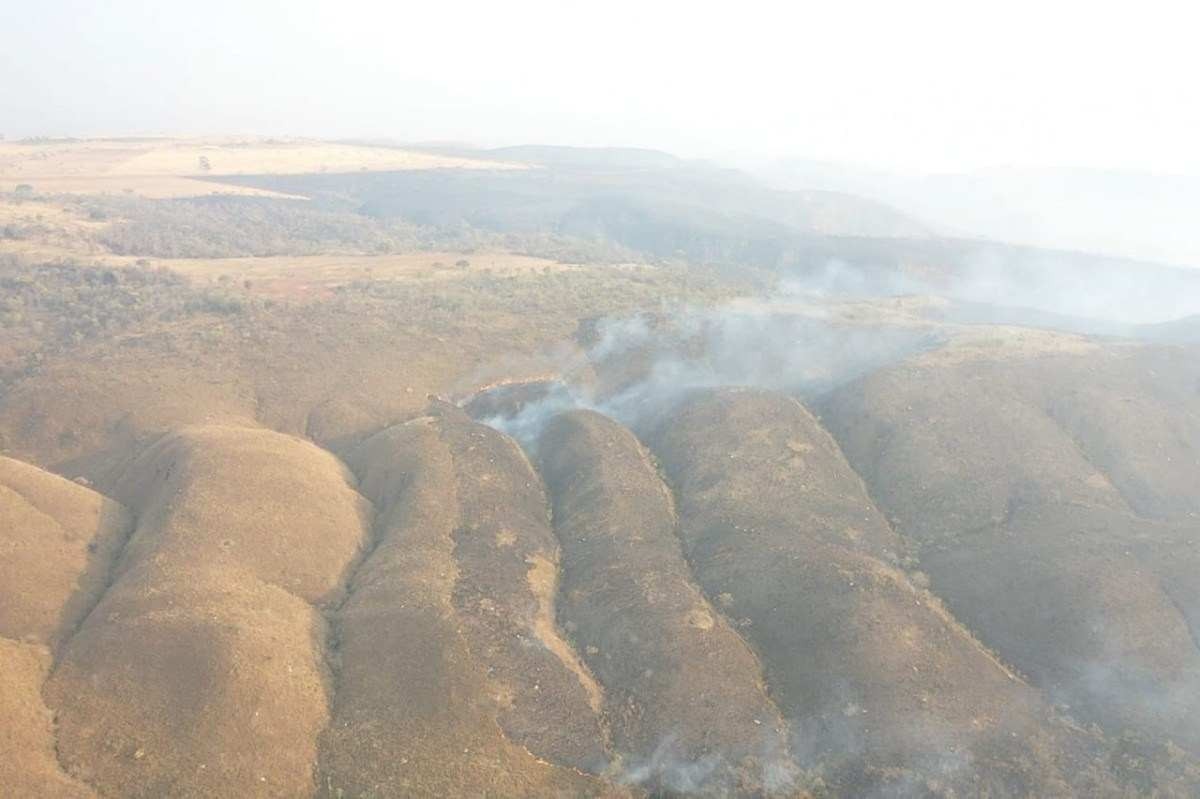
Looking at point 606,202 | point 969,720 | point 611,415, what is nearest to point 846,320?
point 611,415

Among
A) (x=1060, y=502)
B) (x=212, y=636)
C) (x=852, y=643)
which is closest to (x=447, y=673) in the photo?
(x=212, y=636)

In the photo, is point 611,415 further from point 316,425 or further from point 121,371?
point 121,371

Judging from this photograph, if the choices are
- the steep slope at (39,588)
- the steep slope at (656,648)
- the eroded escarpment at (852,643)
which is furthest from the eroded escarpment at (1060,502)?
the steep slope at (39,588)

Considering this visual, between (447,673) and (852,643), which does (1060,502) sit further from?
(447,673)

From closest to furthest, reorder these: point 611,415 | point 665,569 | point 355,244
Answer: point 665,569 → point 611,415 → point 355,244

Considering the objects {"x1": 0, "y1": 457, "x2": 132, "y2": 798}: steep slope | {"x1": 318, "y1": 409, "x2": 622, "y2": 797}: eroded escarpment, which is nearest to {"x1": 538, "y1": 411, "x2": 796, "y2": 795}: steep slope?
{"x1": 318, "y1": 409, "x2": 622, "y2": 797}: eroded escarpment

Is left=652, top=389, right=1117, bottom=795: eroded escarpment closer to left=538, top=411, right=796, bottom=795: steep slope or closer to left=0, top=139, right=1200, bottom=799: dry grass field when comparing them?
left=0, top=139, right=1200, bottom=799: dry grass field

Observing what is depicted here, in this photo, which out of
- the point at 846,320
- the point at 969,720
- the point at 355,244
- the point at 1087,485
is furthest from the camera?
the point at 355,244
